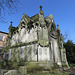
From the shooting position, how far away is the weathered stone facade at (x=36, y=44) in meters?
8.03

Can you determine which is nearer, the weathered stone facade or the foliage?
the weathered stone facade

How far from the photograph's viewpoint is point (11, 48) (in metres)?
11.6

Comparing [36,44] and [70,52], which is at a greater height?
[36,44]

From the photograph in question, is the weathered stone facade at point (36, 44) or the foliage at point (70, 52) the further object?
the foliage at point (70, 52)

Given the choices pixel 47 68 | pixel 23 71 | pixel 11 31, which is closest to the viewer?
pixel 23 71

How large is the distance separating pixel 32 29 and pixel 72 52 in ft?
35.3

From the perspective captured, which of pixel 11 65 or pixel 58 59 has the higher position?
pixel 58 59

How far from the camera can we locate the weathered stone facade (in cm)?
803

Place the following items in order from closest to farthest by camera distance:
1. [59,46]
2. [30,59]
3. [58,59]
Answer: [30,59], [58,59], [59,46]

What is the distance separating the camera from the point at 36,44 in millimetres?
8875

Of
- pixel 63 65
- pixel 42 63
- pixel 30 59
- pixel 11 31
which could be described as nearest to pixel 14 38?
pixel 11 31

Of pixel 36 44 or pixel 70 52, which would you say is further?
pixel 70 52

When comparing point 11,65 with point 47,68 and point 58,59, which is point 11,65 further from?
point 58,59

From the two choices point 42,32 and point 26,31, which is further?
point 26,31
